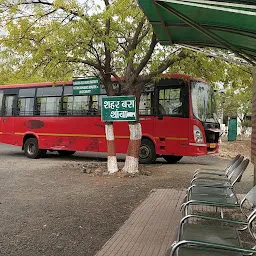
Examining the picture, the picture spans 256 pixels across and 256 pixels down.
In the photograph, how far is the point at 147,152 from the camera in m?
13.7

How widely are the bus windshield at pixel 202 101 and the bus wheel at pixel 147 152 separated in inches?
77.0

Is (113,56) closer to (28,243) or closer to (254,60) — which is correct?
(254,60)

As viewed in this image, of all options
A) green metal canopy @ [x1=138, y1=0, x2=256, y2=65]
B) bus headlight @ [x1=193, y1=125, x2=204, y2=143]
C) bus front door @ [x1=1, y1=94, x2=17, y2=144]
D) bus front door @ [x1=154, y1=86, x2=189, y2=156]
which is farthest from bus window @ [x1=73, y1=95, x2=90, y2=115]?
green metal canopy @ [x1=138, y1=0, x2=256, y2=65]

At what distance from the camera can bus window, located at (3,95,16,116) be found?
17.1 metres

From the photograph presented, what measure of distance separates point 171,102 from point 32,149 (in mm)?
6635

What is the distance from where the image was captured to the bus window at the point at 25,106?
16.4 meters

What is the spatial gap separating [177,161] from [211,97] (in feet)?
9.79

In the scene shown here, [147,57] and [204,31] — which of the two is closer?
[204,31]

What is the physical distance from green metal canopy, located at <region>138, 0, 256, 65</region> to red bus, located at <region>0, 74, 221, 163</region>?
7.16 meters

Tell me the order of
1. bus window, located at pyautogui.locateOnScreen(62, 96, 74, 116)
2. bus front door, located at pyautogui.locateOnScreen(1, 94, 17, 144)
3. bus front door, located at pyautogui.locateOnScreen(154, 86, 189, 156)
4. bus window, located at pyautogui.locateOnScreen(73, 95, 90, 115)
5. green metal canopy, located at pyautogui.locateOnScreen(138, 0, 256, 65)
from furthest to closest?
bus front door, located at pyautogui.locateOnScreen(1, 94, 17, 144), bus window, located at pyautogui.locateOnScreen(62, 96, 74, 116), bus window, located at pyautogui.locateOnScreen(73, 95, 90, 115), bus front door, located at pyautogui.locateOnScreen(154, 86, 189, 156), green metal canopy, located at pyautogui.locateOnScreen(138, 0, 256, 65)

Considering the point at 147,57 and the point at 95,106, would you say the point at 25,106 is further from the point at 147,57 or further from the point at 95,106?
the point at 147,57

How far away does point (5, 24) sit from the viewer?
34.3 feet

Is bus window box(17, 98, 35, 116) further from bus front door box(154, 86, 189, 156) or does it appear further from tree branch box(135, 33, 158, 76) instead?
tree branch box(135, 33, 158, 76)

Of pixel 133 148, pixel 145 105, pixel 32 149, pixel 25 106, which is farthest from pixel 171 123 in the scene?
pixel 25 106
